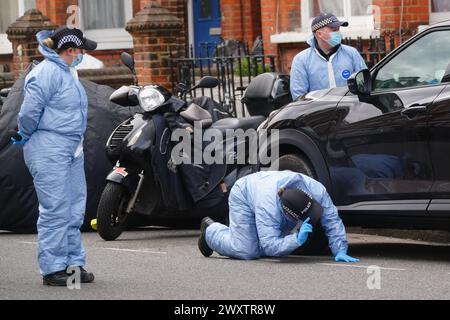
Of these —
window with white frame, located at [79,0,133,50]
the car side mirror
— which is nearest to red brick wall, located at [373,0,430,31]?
the car side mirror

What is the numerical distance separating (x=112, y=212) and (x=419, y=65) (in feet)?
11.1

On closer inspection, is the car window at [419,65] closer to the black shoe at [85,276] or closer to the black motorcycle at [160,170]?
the black motorcycle at [160,170]

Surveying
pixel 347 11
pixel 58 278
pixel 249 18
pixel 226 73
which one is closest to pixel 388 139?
pixel 58 278

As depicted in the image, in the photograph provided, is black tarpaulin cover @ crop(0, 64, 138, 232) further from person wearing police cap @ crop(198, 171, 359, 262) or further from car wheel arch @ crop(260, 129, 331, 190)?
person wearing police cap @ crop(198, 171, 359, 262)

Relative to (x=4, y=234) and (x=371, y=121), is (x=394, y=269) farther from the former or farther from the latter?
(x=4, y=234)

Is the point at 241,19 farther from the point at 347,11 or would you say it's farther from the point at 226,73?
the point at 347,11

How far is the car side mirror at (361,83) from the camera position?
426 inches

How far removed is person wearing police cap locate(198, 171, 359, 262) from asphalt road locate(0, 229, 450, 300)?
5.2 inches

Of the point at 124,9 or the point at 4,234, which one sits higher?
the point at 124,9

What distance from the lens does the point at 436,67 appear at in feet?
34.7

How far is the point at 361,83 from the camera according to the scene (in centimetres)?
1088

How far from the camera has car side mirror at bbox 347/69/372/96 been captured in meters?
10.8
